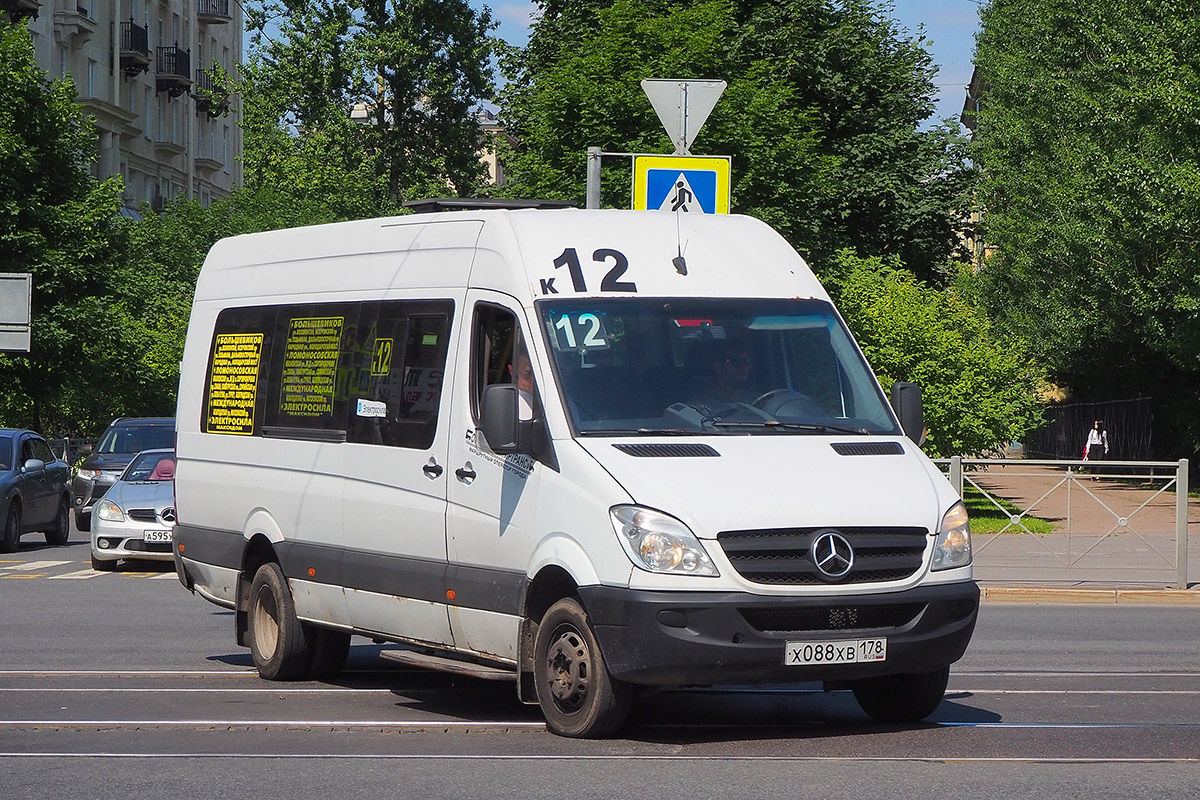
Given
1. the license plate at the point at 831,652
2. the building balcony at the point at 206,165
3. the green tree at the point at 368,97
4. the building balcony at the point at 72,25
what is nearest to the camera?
the license plate at the point at 831,652

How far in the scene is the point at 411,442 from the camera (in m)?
9.27

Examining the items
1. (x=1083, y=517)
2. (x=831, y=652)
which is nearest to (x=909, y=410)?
(x=831, y=652)

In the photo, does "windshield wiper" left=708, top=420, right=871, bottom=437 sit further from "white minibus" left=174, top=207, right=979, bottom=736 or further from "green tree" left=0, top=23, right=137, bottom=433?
"green tree" left=0, top=23, right=137, bottom=433

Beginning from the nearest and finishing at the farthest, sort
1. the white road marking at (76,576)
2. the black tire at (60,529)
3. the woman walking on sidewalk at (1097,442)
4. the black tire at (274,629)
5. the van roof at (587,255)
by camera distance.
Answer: the van roof at (587,255) < the black tire at (274,629) < the white road marking at (76,576) < the black tire at (60,529) < the woman walking on sidewalk at (1097,442)

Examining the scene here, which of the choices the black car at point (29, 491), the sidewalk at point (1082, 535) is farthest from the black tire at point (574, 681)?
the black car at point (29, 491)

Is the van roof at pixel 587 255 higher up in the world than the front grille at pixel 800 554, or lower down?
higher up

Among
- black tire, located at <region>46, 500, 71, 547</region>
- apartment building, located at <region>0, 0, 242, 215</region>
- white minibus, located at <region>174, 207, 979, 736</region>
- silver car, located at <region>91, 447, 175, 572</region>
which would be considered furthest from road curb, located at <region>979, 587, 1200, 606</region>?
apartment building, located at <region>0, 0, 242, 215</region>

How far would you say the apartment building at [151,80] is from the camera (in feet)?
215

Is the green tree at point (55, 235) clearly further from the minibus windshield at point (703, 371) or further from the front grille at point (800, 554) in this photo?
the front grille at point (800, 554)

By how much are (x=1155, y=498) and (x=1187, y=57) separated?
16472 mm

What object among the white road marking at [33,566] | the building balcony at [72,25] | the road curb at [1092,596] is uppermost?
the building balcony at [72,25]

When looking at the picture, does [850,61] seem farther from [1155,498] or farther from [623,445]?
[623,445]

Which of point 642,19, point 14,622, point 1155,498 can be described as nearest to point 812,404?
point 14,622

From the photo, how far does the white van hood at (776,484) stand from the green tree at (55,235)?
37.4 m
